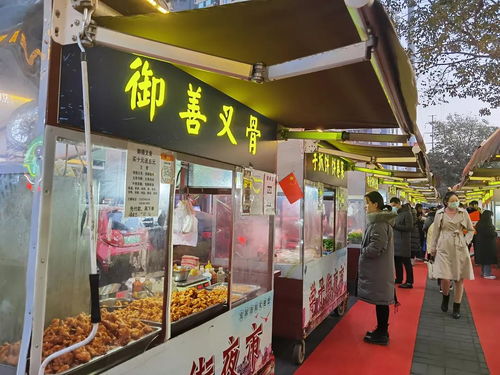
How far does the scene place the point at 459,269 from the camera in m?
6.28

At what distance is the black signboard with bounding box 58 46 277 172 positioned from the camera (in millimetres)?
1854

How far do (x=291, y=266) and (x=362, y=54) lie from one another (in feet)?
12.0

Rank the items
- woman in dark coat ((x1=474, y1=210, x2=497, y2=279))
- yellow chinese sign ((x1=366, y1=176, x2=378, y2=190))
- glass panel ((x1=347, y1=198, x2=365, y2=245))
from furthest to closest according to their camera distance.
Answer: yellow chinese sign ((x1=366, y1=176, x2=378, y2=190))
woman in dark coat ((x1=474, y1=210, x2=497, y2=279))
glass panel ((x1=347, y1=198, x2=365, y2=245))

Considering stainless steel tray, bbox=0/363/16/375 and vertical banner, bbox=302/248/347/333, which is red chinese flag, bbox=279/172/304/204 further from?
stainless steel tray, bbox=0/363/16/375

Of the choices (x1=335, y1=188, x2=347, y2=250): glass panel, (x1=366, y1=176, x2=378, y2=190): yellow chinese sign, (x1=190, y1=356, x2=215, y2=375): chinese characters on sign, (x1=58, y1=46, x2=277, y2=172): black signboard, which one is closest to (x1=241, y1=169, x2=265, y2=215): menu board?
(x1=58, y1=46, x2=277, y2=172): black signboard

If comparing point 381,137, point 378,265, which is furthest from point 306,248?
point 381,137

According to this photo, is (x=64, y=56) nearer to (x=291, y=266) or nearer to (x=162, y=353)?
(x=162, y=353)

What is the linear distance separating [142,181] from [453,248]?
19.0 ft

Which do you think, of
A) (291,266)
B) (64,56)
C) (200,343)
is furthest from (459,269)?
(64,56)

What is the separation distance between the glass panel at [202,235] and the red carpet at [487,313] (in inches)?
135

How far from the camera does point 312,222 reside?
18.9 ft

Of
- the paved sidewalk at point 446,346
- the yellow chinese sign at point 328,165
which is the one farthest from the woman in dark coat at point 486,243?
the yellow chinese sign at point 328,165

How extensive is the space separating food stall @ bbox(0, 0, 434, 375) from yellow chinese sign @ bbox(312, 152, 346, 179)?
1924 millimetres

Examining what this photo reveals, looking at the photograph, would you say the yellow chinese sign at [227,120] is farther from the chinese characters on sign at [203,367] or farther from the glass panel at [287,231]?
the glass panel at [287,231]
